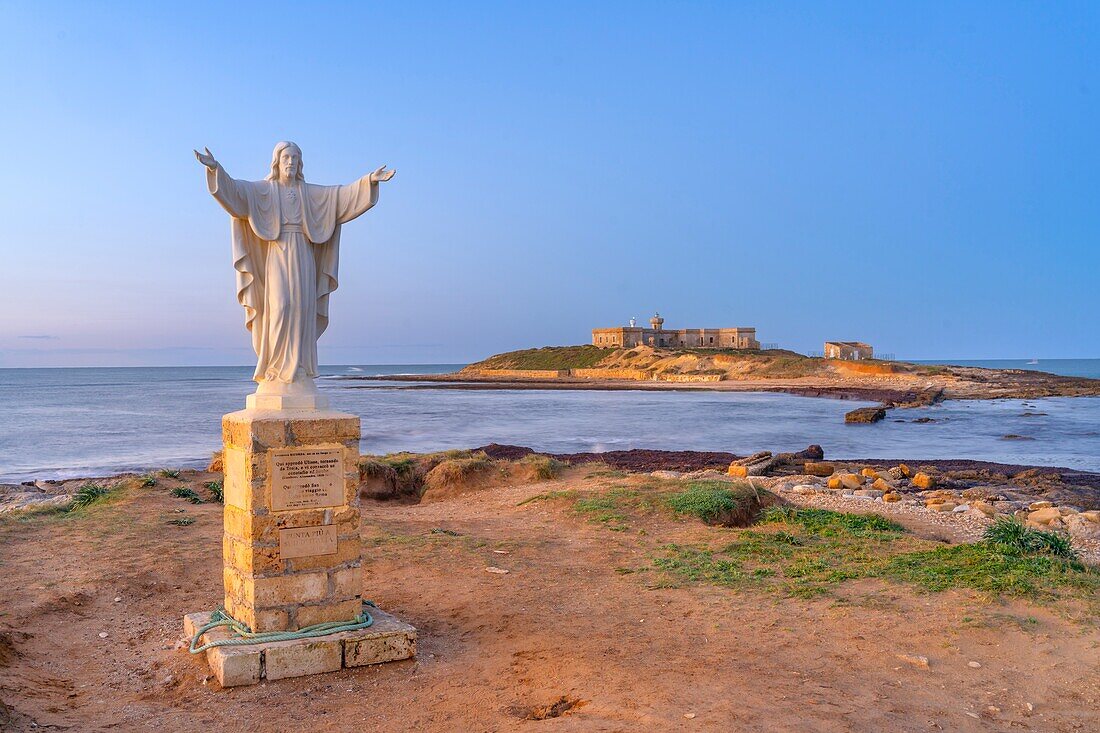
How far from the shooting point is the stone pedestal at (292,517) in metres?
5.36

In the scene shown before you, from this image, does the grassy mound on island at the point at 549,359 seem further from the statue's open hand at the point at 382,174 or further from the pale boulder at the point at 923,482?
the statue's open hand at the point at 382,174

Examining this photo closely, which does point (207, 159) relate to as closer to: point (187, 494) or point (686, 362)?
point (187, 494)

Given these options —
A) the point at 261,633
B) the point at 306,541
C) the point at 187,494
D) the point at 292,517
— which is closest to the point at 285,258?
the point at 292,517

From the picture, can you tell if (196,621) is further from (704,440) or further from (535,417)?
(535,417)

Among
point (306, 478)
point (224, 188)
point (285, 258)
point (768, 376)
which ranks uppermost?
point (224, 188)

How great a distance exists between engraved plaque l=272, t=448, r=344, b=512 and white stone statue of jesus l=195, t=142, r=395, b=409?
346mm

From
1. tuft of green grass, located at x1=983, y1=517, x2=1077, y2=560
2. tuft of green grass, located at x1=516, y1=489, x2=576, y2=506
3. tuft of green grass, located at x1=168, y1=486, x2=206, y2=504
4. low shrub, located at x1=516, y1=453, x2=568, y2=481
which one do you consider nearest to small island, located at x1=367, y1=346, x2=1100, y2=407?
low shrub, located at x1=516, y1=453, x2=568, y2=481

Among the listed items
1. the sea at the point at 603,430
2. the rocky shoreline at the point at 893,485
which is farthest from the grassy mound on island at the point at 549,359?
the rocky shoreline at the point at 893,485

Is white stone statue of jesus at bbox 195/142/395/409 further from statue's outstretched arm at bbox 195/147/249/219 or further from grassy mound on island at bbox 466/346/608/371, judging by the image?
grassy mound on island at bbox 466/346/608/371

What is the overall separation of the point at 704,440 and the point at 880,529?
16130mm

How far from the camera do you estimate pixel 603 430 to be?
2933cm

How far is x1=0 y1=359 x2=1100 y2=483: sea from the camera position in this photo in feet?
70.8

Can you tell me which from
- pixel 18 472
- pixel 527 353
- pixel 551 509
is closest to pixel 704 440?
pixel 551 509

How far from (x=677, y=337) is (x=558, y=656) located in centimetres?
9108
